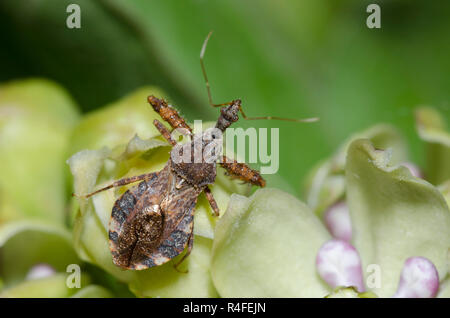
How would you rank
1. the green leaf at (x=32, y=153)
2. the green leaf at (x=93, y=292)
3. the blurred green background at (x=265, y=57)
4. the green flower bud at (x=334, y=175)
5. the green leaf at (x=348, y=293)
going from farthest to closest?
the blurred green background at (x=265, y=57), the green leaf at (x=32, y=153), the green flower bud at (x=334, y=175), the green leaf at (x=93, y=292), the green leaf at (x=348, y=293)

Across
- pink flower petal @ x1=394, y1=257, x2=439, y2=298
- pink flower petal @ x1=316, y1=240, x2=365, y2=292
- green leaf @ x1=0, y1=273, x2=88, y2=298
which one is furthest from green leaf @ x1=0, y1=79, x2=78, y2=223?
pink flower petal @ x1=394, y1=257, x2=439, y2=298

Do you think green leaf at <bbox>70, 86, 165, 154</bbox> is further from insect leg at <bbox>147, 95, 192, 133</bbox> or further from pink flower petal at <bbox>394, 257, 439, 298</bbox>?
pink flower petal at <bbox>394, 257, 439, 298</bbox>

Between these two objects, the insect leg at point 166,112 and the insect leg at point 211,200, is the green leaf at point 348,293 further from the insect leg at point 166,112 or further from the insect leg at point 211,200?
the insect leg at point 166,112

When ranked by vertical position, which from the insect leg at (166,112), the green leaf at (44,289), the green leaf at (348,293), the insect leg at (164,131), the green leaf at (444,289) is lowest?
the green leaf at (44,289)

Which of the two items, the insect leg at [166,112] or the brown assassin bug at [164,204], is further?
the insect leg at [166,112]

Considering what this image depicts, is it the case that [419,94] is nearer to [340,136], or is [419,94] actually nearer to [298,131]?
[340,136]

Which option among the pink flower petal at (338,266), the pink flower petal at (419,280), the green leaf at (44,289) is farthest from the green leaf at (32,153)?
the pink flower petal at (419,280)
